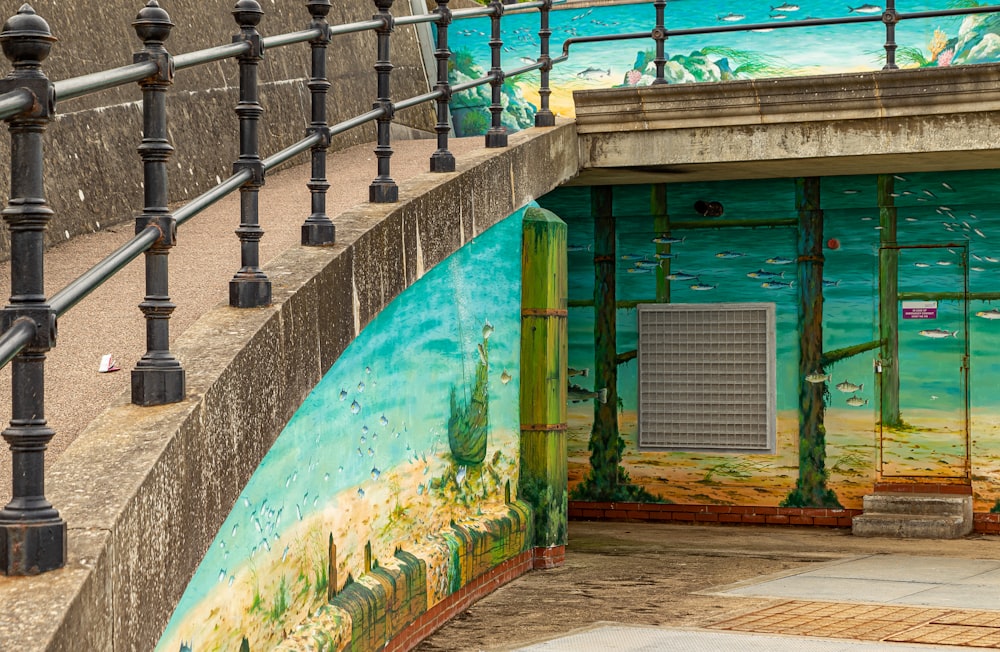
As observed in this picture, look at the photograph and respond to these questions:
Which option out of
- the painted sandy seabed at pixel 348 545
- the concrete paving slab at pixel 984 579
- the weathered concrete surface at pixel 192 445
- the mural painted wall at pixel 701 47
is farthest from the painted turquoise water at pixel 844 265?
the weathered concrete surface at pixel 192 445

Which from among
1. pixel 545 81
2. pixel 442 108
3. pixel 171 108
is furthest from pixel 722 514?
pixel 171 108

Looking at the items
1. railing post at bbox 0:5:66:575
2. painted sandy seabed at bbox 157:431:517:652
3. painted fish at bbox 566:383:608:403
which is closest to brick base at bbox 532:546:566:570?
painted sandy seabed at bbox 157:431:517:652

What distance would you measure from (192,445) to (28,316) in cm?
87

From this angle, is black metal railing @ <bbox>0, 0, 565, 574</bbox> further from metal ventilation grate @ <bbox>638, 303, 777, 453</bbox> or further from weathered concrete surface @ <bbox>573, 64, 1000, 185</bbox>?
metal ventilation grate @ <bbox>638, 303, 777, 453</bbox>

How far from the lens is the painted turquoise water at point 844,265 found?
1036 centimetres

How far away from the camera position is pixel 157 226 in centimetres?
348

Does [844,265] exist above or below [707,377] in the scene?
above

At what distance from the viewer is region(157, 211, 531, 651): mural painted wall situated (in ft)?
13.9

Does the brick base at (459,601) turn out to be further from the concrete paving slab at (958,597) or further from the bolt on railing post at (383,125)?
the concrete paving slab at (958,597)

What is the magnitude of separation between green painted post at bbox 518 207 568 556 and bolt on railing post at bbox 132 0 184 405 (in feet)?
16.4

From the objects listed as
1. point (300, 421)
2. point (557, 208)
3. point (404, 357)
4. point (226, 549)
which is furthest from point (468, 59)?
point (226, 549)

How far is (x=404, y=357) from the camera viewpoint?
20.0ft

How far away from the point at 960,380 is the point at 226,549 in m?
7.91

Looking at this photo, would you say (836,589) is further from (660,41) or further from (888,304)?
(660,41)
